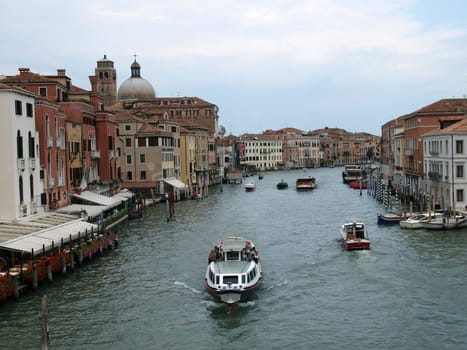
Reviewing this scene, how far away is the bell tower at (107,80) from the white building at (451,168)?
2282 inches

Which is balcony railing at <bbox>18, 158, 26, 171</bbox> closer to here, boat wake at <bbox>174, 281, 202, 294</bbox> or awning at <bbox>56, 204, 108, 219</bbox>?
awning at <bbox>56, 204, 108, 219</bbox>

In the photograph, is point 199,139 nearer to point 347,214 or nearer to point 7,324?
point 347,214

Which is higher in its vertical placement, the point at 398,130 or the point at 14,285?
the point at 398,130

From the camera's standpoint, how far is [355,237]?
24594mm

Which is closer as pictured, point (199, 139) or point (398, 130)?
point (398, 130)

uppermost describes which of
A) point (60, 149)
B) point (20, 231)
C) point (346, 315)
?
point (60, 149)

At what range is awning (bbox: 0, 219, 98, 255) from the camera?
18.0 meters

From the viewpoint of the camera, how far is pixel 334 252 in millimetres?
23984

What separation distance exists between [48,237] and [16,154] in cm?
389

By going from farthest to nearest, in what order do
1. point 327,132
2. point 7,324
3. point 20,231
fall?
1. point 327,132
2. point 20,231
3. point 7,324

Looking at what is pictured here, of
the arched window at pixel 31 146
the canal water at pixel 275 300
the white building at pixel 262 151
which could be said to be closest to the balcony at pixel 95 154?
the canal water at pixel 275 300

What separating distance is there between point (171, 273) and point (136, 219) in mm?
15324

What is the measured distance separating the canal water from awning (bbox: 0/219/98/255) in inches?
44.5

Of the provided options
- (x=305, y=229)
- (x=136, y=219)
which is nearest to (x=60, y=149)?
(x=136, y=219)
